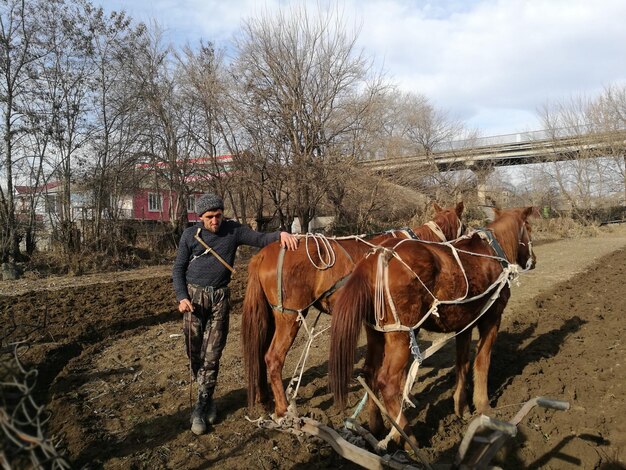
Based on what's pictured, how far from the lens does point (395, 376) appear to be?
3402mm

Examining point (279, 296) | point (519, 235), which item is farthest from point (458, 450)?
point (519, 235)

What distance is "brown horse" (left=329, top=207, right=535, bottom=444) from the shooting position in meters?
3.33

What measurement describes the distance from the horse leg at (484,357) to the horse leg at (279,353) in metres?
1.83

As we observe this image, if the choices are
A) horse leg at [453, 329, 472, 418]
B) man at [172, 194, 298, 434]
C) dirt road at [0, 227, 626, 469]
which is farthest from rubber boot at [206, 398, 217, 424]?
horse leg at [453, 329, 472, 418]

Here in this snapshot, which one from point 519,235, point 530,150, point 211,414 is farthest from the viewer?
point 530,150

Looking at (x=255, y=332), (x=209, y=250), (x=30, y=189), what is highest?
(x=30, y=189)

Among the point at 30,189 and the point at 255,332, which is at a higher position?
the point at 30,189

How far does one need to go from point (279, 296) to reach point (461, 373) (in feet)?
6.39

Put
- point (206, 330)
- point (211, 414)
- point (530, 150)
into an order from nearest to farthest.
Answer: point (211, 414) < point (206, 330) < point (530, 150)

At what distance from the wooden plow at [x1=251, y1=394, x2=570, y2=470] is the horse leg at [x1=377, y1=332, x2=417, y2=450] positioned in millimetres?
330

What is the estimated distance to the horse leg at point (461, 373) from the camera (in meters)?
4.15

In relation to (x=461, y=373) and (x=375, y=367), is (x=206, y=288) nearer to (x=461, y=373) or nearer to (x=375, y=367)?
(x=375, y=367)

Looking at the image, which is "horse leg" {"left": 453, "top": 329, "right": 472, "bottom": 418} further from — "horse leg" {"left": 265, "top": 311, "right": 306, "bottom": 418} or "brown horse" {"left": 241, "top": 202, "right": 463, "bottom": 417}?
"horse leg" {"left": 265, "top": 311, "right": 306, "bottom": 418}

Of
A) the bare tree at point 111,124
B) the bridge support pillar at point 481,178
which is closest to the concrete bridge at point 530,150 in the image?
the bridge support pillar at point 481,178
